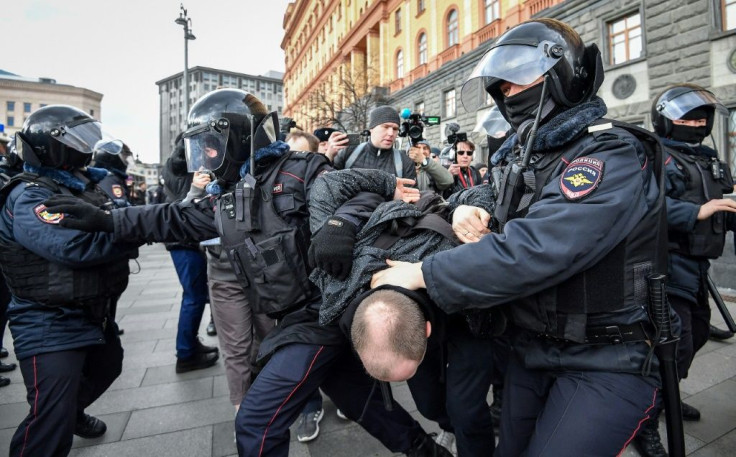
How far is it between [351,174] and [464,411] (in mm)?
1189

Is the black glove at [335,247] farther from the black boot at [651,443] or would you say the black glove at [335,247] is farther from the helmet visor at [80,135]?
the black boot at [651,443]

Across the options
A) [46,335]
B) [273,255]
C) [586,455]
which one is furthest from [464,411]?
[46,335]

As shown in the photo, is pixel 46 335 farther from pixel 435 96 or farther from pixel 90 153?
pixel 435 96

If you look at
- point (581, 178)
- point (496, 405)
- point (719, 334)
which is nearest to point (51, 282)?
point (581, 178)

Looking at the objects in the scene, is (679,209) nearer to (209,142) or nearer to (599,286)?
(599,286)

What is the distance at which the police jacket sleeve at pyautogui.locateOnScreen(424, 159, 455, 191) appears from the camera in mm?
3877

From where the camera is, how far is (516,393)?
1.60 meters

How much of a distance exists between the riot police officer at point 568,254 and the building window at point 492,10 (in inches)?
687

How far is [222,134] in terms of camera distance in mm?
2320

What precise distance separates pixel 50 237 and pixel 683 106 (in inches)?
152

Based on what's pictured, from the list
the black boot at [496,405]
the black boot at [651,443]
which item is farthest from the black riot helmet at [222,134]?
the black boot at [651,443]

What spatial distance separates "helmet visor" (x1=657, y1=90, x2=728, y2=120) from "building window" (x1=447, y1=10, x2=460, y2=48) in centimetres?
1790

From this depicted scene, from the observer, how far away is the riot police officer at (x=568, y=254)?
120 centimetres

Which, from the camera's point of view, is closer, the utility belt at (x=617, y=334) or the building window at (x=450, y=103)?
the utility belt at (x=617, y=334)
